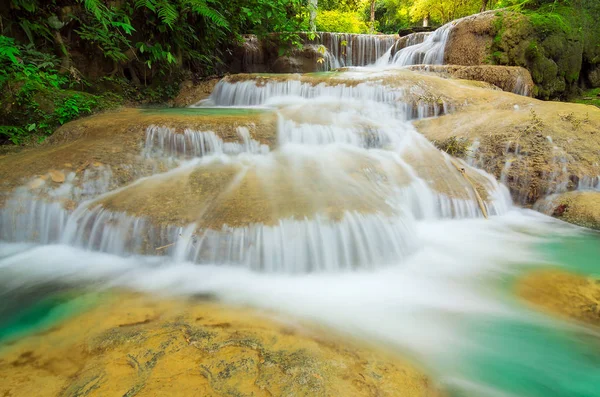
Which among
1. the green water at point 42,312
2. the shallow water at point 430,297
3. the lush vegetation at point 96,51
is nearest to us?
the shallow water at point 430,297

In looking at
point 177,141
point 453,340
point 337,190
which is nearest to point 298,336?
point 453,340

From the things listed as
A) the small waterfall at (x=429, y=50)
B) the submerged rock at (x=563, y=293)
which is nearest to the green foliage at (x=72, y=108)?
the submerged rock at (x=563, y=293)

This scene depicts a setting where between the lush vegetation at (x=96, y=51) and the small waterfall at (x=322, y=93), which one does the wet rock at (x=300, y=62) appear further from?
the small waterfall at (x=322, y=93)

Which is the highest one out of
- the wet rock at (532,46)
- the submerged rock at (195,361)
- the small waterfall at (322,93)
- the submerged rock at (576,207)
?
the wet rock at (532,46)

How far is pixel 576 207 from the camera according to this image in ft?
13.8

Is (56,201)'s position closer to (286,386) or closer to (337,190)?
(337,190)

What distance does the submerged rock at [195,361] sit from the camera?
5.07 feet

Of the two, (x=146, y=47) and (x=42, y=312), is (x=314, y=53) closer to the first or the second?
(x=146, y=47)

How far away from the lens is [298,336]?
6.68 feet

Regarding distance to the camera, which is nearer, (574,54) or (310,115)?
(310,115)

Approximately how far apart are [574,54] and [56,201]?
37.9 ft

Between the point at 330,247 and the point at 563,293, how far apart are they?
1.93m

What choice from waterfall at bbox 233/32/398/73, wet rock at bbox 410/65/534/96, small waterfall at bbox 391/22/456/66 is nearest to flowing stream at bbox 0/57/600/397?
wet rock at bbox 410/65/534/96

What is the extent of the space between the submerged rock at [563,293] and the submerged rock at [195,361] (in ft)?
4.66
